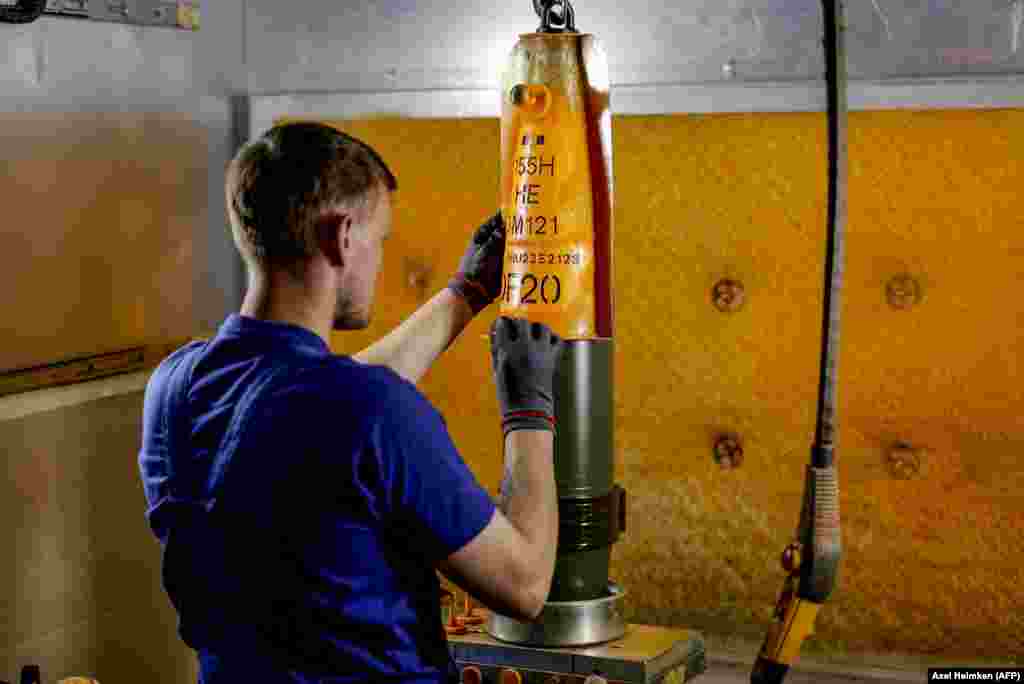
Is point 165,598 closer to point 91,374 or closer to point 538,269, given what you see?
point 91,374

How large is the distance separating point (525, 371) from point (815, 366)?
0.72 metres

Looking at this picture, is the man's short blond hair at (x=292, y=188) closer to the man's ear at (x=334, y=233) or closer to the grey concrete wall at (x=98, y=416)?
the man's ear at (x=334, y=233)

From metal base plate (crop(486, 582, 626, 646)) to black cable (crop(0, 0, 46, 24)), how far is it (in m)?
1.03

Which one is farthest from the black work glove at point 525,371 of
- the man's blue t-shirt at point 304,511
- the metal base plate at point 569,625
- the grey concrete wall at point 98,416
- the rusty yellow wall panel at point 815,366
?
the grey concrete wall at point 98,416

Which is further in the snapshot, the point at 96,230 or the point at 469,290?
the point at 96,230

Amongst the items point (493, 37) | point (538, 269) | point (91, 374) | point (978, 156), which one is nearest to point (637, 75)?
point (493, 37)

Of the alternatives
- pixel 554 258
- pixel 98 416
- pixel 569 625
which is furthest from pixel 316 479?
pixel 98 416

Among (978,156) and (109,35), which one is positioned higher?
(109,35)

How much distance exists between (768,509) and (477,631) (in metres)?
0.54

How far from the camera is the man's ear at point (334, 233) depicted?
126 centimetres

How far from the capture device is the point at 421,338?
1.61 m

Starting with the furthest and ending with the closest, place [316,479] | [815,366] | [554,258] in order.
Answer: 1. [815,366]
2. [554,258]
3. [316,479]

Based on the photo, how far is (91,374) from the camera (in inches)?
79.7

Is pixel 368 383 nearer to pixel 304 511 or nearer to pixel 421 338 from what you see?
pixel 304 511
